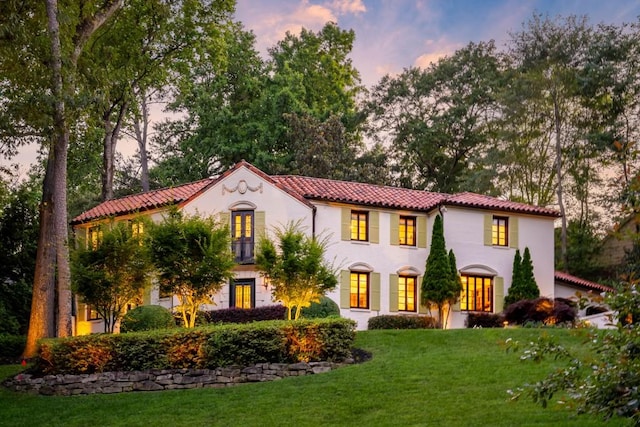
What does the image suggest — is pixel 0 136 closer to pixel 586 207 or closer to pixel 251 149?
pixel 251 149

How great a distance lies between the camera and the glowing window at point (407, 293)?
3139 centimetres

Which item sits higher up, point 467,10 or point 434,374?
point 467,10

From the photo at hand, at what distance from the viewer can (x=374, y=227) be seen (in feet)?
103

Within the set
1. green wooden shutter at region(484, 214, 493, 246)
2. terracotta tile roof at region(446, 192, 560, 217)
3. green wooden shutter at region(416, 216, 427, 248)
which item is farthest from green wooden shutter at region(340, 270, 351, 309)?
green wooden shutter at region(484, 214, 493, 246)

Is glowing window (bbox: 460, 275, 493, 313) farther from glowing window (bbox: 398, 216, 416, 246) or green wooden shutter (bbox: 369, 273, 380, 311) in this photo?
green wooden shutter (bbox: 369, 273, 380, 311)

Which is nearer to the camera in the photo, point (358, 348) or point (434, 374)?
point (434, 374)

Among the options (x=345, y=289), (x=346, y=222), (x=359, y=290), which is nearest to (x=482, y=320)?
(x=359, y=290)

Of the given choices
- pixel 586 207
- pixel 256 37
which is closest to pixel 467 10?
pixel 586 207

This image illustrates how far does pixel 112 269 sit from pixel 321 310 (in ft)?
20.5

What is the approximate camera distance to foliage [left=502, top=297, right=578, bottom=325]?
1031 inches

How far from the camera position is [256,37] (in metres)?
46.4

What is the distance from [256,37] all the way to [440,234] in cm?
1980

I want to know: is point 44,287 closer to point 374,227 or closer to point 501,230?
point 374,227

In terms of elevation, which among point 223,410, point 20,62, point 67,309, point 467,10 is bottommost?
point 223,410
